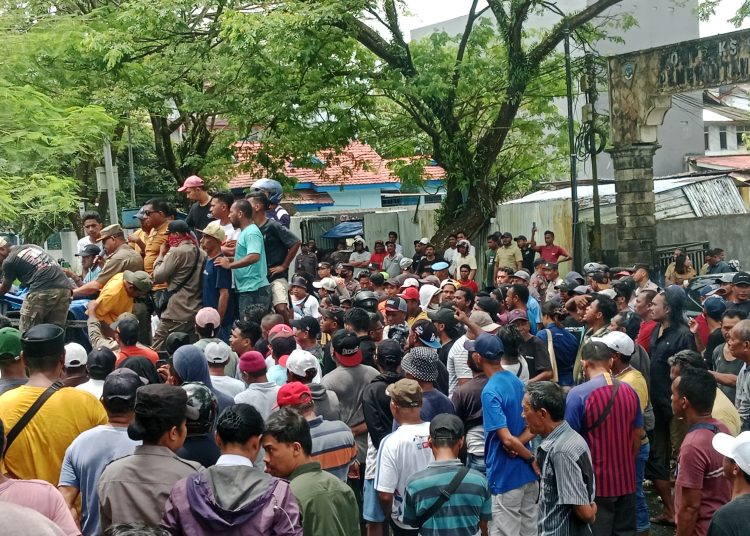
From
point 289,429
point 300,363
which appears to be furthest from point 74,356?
point 289,429

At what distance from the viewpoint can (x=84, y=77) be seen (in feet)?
67.4

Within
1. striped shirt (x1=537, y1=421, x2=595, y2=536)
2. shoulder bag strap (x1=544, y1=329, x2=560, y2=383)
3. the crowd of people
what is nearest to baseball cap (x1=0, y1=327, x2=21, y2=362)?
the crowd of people

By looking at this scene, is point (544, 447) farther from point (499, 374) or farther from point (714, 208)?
point (714, 208)

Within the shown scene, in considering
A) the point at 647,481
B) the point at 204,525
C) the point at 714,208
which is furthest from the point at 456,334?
the point at 714,208

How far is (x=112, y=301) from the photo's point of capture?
9422mm

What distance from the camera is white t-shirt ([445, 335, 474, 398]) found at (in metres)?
8.14

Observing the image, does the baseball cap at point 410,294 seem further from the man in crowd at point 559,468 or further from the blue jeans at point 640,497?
the man in crowd at point 559,468

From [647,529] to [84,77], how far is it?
54.0ft

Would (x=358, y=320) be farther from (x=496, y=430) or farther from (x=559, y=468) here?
(x=559, y=468)

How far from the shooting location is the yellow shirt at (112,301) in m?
9.40

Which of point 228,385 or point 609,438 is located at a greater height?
point 228,385

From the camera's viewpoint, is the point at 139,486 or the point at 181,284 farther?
the point at 181,284

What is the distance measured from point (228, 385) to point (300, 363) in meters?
0.64

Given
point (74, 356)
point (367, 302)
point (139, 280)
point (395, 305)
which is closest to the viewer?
point (74, 356)
